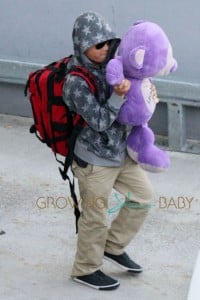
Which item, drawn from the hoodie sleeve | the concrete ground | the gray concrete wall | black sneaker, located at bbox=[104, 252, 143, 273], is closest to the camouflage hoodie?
the hoodie sleeve

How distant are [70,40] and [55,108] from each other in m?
2.86

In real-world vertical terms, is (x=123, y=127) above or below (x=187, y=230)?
above

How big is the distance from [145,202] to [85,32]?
922 mm

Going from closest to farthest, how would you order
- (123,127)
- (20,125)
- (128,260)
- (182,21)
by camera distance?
(123,127), (128,260), (182,21), (20,125)

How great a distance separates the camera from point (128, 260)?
4719 mm

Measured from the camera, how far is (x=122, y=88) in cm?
414

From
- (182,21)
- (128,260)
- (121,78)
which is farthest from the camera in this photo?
(182,21)

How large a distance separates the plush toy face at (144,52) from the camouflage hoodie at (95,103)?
124mm

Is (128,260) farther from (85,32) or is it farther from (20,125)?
(20,125)

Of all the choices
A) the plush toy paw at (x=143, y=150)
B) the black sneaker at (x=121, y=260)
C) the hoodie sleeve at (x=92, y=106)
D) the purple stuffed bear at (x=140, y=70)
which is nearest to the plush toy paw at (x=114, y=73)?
the purple stuffed bear at (x=140, y=70)

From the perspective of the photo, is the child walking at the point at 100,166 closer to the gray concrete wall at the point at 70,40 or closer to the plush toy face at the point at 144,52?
the plush toy face at the point at 144,52

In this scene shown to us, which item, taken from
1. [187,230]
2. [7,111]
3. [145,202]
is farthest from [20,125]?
[145,202]

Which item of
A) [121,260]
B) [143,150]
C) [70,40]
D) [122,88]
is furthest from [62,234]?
[70,40]

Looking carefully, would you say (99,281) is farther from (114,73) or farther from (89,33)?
(89,33)
